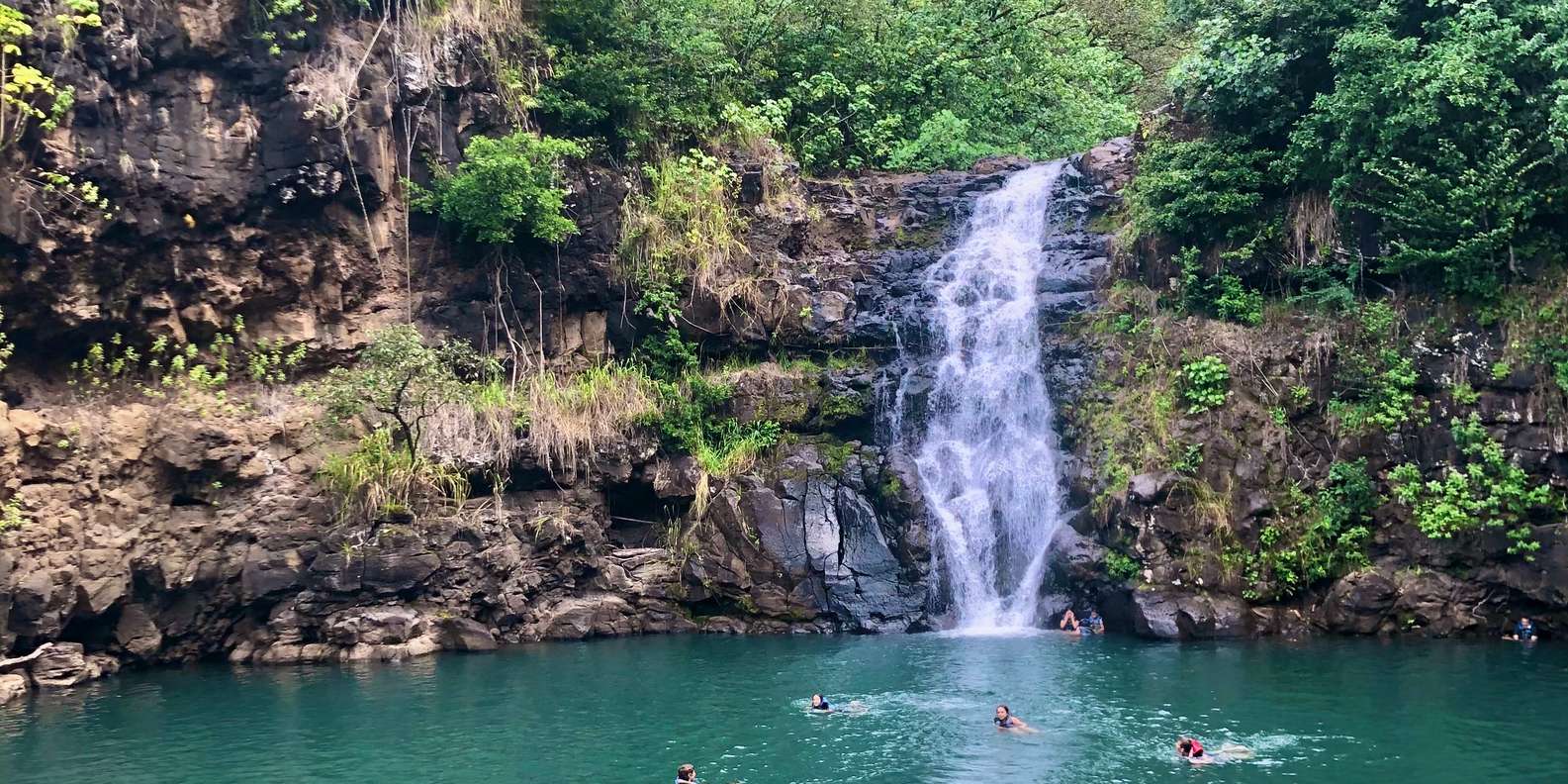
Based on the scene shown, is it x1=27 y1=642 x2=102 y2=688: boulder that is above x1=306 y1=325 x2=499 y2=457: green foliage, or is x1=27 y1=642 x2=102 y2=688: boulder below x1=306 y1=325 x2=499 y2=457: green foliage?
below

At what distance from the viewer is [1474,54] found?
19969 mm

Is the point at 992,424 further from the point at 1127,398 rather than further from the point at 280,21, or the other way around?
the point at 280,21

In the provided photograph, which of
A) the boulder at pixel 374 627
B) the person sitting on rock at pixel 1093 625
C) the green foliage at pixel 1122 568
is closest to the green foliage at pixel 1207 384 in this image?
the green foliage at pixel 1122 568

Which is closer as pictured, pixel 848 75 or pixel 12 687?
pixel 12 687

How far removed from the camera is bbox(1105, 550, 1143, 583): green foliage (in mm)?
21375

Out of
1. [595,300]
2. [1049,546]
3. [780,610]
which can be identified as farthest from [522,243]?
[1049,546]

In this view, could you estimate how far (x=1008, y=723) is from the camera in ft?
50.9

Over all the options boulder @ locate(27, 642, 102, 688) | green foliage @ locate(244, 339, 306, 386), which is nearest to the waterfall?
green foliage @ locate(244, 339, 306, 386)

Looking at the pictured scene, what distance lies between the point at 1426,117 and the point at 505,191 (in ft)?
54.7

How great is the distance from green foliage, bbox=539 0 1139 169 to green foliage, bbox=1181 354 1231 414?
10.7 metres

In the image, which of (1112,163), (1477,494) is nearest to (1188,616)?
(1477,494)

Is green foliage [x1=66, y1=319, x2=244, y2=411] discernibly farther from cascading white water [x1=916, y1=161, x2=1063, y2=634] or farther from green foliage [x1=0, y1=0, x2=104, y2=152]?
cascading white water [x1=916, y1=161, x2=1063, y2=634]

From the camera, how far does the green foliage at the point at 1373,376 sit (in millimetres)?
21078

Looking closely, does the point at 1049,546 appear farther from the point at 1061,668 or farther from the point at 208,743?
the point at 208,743
